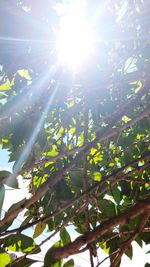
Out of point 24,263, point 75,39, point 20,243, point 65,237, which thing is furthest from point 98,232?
point 75,39

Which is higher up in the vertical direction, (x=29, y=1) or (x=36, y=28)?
(x=29, y=1)

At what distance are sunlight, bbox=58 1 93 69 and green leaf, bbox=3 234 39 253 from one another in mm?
739

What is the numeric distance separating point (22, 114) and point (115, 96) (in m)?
0.55

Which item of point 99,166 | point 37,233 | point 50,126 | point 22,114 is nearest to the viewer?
point 37,233

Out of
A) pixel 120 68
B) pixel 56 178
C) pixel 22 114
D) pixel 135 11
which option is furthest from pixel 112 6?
pixel 56 178

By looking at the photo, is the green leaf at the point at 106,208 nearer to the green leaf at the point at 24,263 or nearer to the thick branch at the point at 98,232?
the green leaf at the point at 24,263

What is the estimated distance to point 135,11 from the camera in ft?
5.39

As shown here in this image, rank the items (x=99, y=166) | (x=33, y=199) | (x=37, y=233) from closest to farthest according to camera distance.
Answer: (x=33, y=199), (x=37, y=233), (x=99, y=166)

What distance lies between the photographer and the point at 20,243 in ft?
3.33

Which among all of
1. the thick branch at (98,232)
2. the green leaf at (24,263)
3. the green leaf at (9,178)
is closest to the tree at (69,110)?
the green leaf at (9,178)

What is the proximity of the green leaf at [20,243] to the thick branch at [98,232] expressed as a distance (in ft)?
1.63

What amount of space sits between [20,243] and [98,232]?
21.5 inches

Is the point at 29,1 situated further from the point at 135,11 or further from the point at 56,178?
the point at 56,178

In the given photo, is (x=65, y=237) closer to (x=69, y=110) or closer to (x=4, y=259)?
(x=4, y=259)
